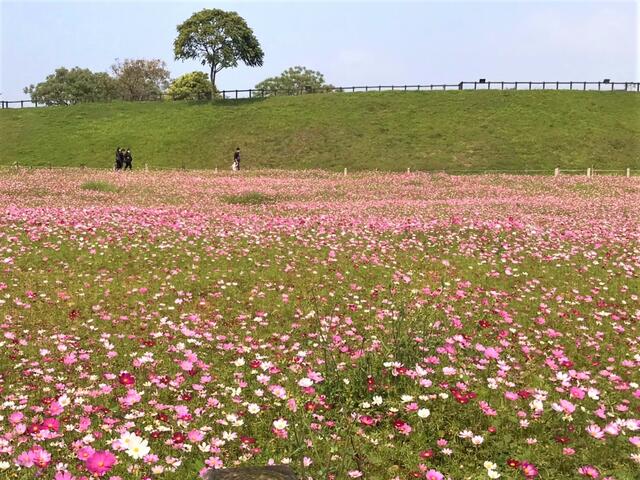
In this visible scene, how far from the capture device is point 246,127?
63.1 metres

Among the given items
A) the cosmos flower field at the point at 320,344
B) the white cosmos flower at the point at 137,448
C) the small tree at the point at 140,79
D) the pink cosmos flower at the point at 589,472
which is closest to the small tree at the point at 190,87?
the small tree at the point at 140,79

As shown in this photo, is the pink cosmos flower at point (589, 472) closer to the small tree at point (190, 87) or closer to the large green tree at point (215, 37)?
the large green tree at point (215, 37)

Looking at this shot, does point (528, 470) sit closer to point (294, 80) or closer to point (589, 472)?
point (589, 472)

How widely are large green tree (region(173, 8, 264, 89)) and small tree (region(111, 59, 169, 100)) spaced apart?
34912 millimetres

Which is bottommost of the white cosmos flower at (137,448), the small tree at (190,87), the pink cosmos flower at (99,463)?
the white cosmos flower at (137,448)

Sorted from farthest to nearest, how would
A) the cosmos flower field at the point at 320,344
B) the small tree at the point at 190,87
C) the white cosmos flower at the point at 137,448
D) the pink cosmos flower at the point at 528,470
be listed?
the small tree at the point at 190,87
the cosmos flower field at the point at 320,344
the pink cosmos flower at the point at 528,470
the white cosmos flower at the point at 137,448

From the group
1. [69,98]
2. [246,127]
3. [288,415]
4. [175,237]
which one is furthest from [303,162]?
[69,98]

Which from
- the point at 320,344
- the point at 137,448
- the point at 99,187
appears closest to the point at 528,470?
the point at 137,448

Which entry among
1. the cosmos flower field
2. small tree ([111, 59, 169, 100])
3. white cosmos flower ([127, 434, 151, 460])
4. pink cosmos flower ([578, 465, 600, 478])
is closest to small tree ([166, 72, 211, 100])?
small tree ([111, 59, 169, 100])

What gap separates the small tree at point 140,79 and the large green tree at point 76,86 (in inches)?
89.0

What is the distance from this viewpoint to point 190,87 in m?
103

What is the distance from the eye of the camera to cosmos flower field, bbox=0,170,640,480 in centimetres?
464

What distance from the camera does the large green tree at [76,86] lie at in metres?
109

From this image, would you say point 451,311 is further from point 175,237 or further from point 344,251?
point 175,237
